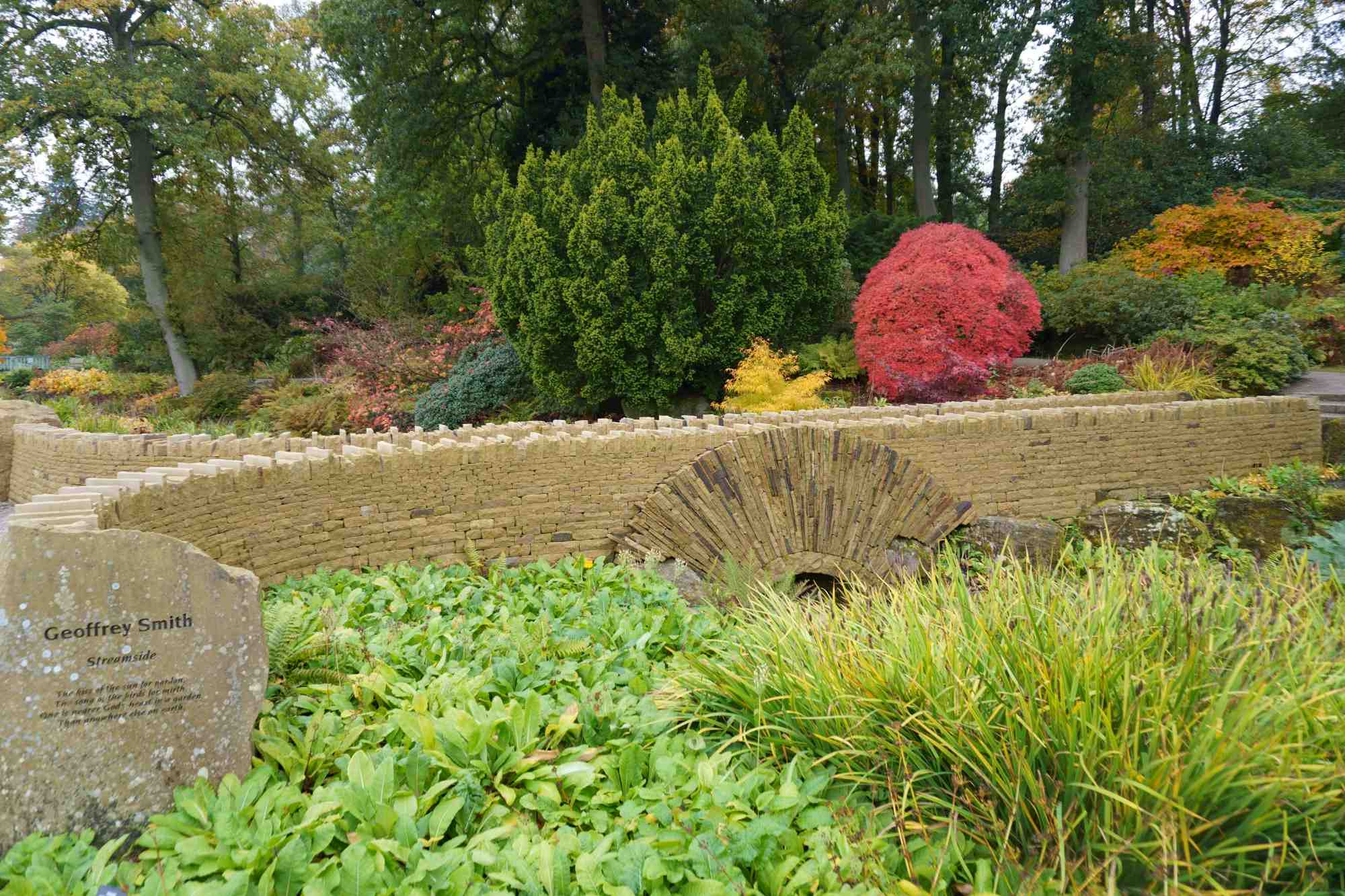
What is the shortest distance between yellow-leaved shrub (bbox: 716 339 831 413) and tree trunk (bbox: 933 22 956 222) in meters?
9.96

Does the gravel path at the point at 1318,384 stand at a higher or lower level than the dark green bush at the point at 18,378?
lower

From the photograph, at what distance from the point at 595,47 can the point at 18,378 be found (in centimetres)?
2022

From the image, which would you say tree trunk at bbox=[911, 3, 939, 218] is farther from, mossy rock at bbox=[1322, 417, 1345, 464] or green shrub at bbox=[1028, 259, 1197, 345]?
mossy rock at bbox=[1322, 417, 1345, 464]

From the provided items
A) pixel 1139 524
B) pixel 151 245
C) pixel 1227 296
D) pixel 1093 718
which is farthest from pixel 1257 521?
pixel 151 245

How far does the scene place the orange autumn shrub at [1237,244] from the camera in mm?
14531

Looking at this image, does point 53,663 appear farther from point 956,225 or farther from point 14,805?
point 956,225

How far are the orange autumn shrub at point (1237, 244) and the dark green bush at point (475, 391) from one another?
13.0 meters

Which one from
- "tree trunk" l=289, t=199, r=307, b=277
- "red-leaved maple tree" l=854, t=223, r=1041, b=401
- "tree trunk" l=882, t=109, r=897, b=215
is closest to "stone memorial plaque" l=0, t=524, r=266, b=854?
"red-leaved maple tree" l=854, t=223, r=1041, b=401

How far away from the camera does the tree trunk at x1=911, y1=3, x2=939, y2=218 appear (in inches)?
635

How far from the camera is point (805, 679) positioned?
111 inches

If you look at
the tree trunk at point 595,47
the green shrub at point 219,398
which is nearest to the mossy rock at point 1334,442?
the tree trunk at point 595,47

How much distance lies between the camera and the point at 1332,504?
707 cm

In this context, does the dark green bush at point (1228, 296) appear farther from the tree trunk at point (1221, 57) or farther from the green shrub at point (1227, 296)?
the tree trunk at point (1221, 57)

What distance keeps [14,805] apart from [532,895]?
1736mm
